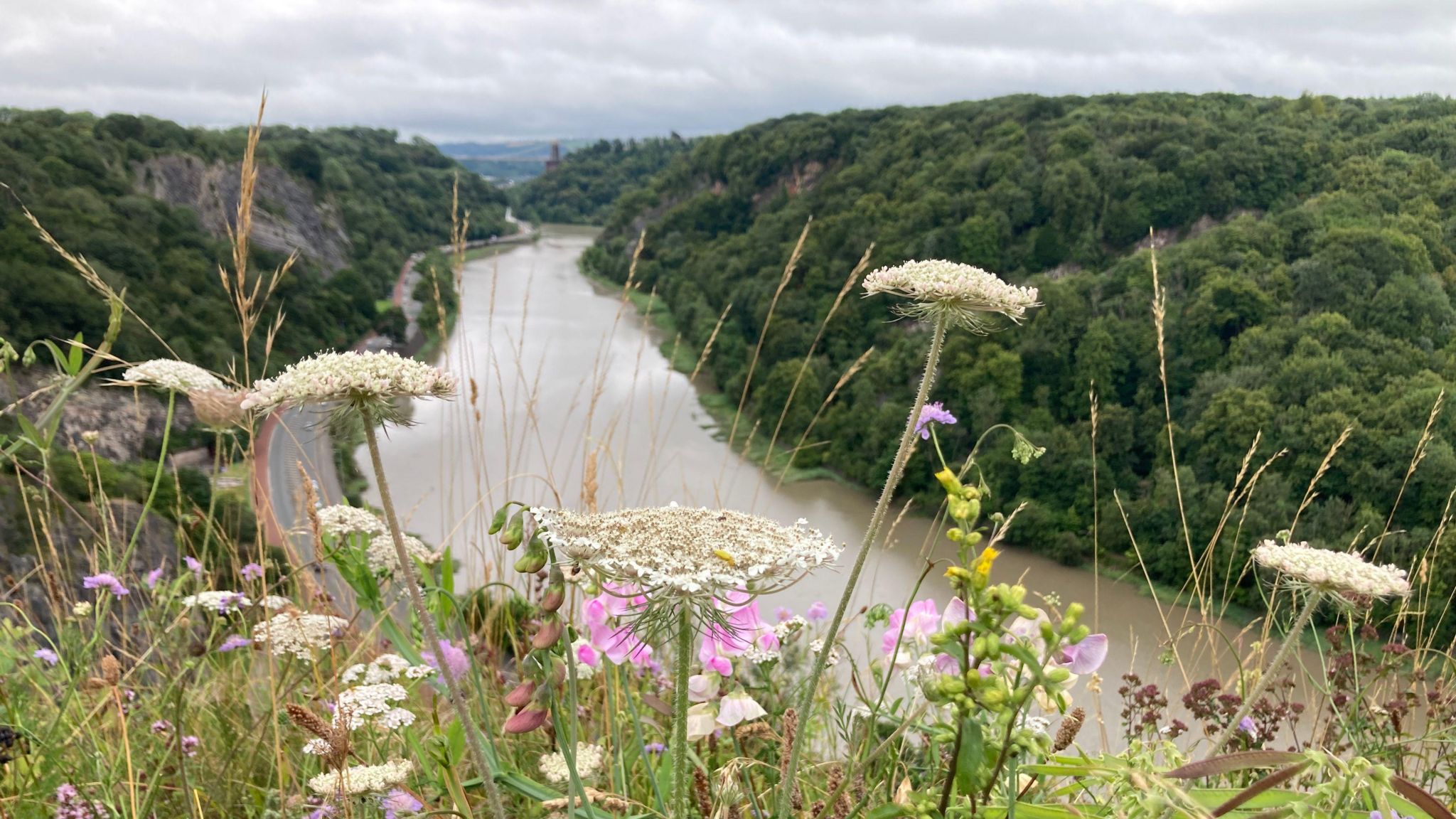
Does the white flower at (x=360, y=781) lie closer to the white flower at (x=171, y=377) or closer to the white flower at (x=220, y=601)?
the white flower at (x=220, y=601)

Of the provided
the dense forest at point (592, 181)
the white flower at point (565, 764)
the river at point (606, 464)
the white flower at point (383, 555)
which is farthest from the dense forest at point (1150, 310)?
the dense forest at point (592, 181)

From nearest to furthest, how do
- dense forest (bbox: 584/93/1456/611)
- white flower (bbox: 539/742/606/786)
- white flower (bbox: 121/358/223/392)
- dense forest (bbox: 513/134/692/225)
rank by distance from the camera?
white flower (bbox: 539/742/606/786) → white flower (bbox: 121/358/223/392) → dense forest (bbox: 584/93/1456/611) → dense forest (bbox: 513/134/692/225)

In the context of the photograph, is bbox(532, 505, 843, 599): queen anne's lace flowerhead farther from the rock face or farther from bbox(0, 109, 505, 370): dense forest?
the rock face

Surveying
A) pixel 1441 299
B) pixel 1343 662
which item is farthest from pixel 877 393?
pixel 1343 662

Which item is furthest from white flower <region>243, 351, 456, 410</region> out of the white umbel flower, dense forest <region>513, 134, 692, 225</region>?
dense forest <region>513, 134, 692, 225</region>

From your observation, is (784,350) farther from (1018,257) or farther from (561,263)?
(561,263)
